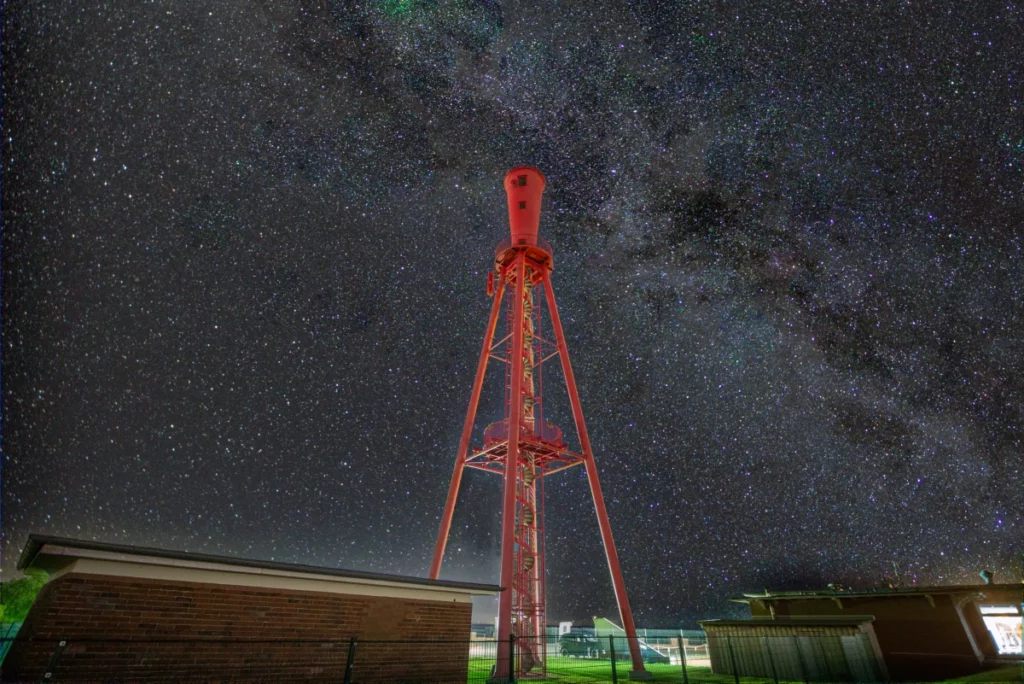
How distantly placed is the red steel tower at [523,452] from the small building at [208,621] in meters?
4.29

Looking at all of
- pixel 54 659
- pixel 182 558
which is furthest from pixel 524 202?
pixel 54 659

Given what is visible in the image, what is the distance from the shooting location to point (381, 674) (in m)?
10.6

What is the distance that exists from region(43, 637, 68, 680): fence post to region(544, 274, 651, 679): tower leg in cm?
1420

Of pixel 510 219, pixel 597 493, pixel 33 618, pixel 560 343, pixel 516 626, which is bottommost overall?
pixel 33 618

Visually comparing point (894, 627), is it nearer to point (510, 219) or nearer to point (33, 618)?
point (510, 219)

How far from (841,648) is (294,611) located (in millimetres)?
19095

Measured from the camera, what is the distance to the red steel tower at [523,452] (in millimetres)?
16609

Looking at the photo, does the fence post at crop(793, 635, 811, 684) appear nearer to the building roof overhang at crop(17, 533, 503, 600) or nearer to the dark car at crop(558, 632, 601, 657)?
the dark car at crop(558, 632, 601, 657)

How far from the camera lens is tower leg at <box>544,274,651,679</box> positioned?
16.3 meters

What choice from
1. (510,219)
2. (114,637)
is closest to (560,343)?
(510,219)

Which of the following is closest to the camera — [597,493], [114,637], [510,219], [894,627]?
[114,637]

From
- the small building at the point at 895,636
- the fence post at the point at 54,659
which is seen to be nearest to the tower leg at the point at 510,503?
the fence post at the point at 54,659

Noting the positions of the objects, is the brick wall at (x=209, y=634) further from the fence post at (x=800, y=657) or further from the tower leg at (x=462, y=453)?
the fence post at (x=800, y=657)

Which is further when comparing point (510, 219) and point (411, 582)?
point (510, 219)
